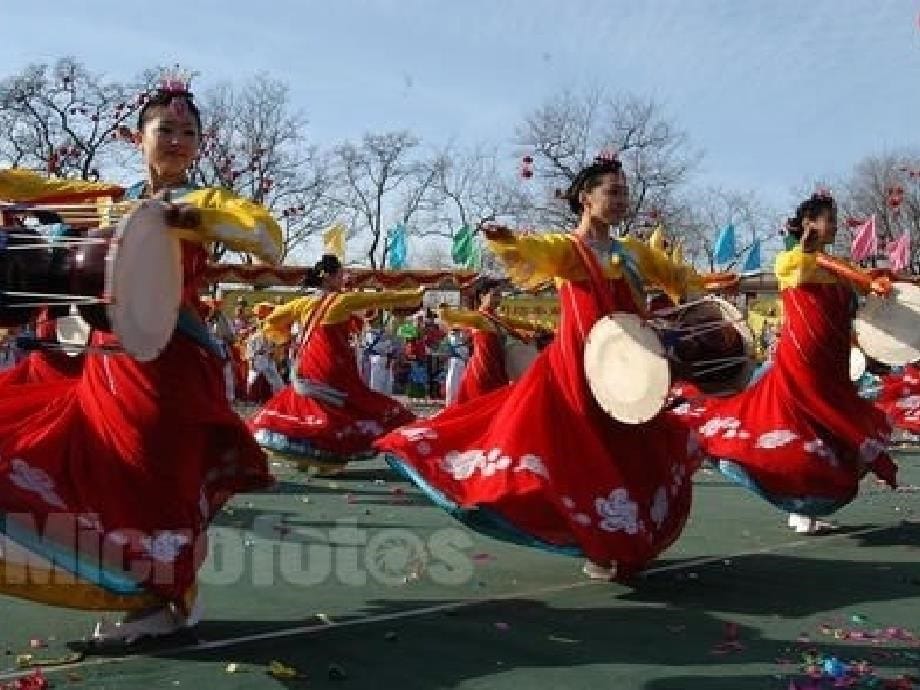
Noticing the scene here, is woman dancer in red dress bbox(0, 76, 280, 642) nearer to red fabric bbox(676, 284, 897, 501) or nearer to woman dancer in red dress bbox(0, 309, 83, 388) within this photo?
woman dancer in red dress bbox(0, 309, 83, 388)

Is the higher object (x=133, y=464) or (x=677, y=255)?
(x=677, y=255)

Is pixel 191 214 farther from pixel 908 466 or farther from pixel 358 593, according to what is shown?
pixel 908 466

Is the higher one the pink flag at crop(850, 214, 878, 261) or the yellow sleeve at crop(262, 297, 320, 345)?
the pink flag at crop(850, 214, 878, 261)

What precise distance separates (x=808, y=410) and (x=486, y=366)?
4.27 metres

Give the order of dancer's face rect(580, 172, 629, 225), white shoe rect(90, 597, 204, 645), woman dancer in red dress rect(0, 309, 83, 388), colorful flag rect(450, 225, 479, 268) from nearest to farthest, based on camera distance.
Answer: white shoe rect(90, 597, 204, 645) < dancer's face rect(580, 172, 629, 225) < woman dancer in red dress rect(0, 309, 83, 388) < colorful flag rect(450, 225, 479, 268)

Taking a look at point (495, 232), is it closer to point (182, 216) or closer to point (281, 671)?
point (182, 216)

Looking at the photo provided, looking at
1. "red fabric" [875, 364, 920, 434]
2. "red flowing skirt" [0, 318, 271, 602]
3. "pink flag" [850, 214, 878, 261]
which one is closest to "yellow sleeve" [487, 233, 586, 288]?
"red flowing skirt" [0, 318, 271, 602]

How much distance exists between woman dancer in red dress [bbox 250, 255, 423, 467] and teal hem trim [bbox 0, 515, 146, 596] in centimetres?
508

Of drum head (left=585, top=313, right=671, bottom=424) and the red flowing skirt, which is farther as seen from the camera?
drum head (left=585, top=313, right=671, bottom=424)

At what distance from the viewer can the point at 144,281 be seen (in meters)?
3.27

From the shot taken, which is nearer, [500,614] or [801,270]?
[500,614]

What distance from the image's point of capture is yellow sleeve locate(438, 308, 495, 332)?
30.7 ft

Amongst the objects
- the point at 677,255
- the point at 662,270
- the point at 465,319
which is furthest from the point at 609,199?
the point at 465,319

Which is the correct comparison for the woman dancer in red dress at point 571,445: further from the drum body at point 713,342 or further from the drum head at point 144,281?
the drum head at point 144,281
